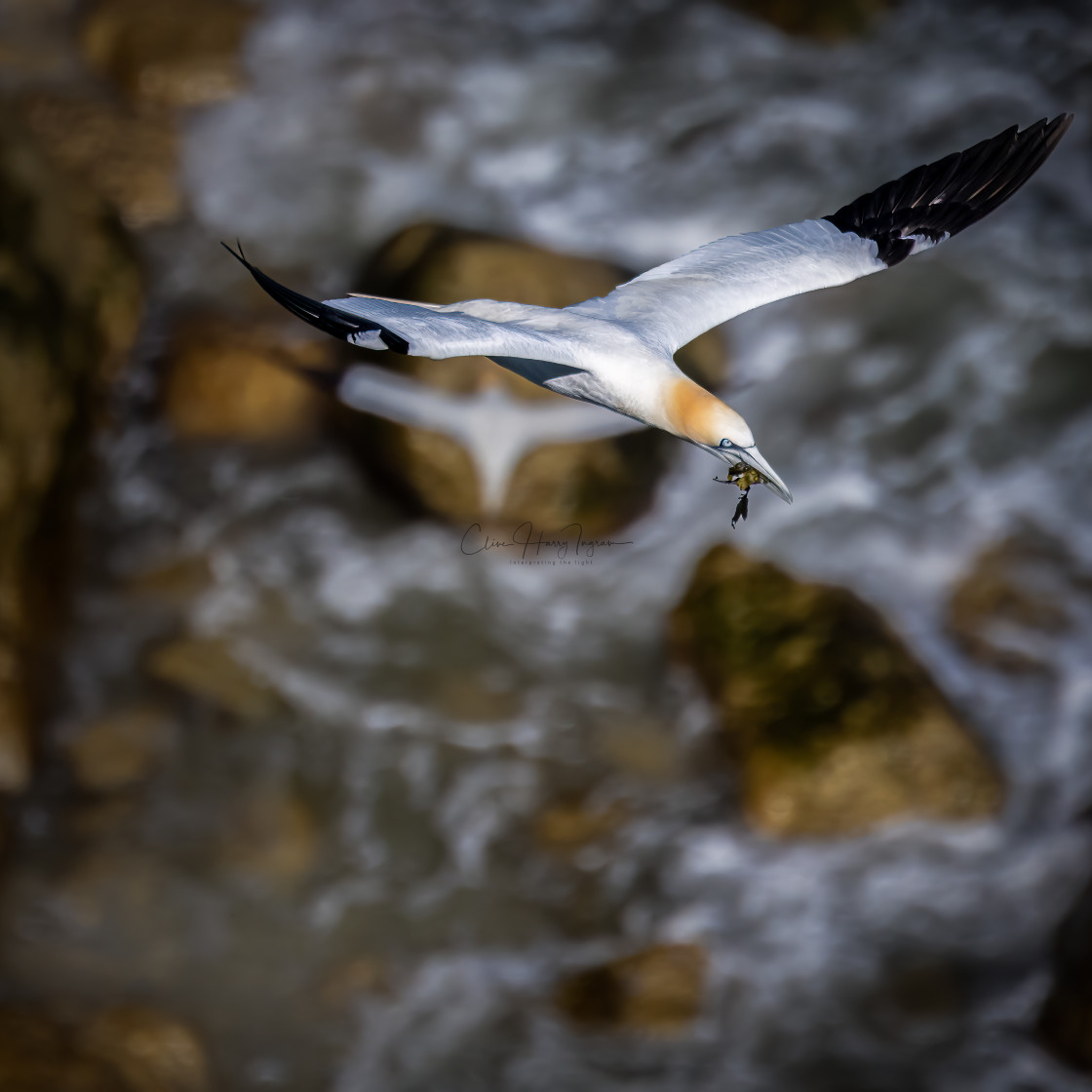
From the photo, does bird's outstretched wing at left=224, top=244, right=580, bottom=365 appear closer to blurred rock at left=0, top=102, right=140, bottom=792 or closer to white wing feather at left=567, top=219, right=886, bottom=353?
white wing feather at left=567, top=219, right=886, bottom=353

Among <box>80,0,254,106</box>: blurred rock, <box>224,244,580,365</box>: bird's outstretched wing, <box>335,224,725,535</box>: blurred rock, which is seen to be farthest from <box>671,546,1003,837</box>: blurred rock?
<box>80,0,254,106</box>: blurred rock

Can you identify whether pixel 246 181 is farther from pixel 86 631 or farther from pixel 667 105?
pixel 86 631

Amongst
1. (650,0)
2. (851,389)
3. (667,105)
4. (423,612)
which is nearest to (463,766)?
(423,612)

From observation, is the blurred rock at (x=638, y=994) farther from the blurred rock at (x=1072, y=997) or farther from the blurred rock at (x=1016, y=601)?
the blurred rock at (x=1016, y=601)

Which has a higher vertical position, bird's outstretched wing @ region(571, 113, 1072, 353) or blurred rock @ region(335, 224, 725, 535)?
blurred rock @ region(335, 224, 725, 535)

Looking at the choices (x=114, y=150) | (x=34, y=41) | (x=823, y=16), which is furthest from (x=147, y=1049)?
(x=823, y=16)
